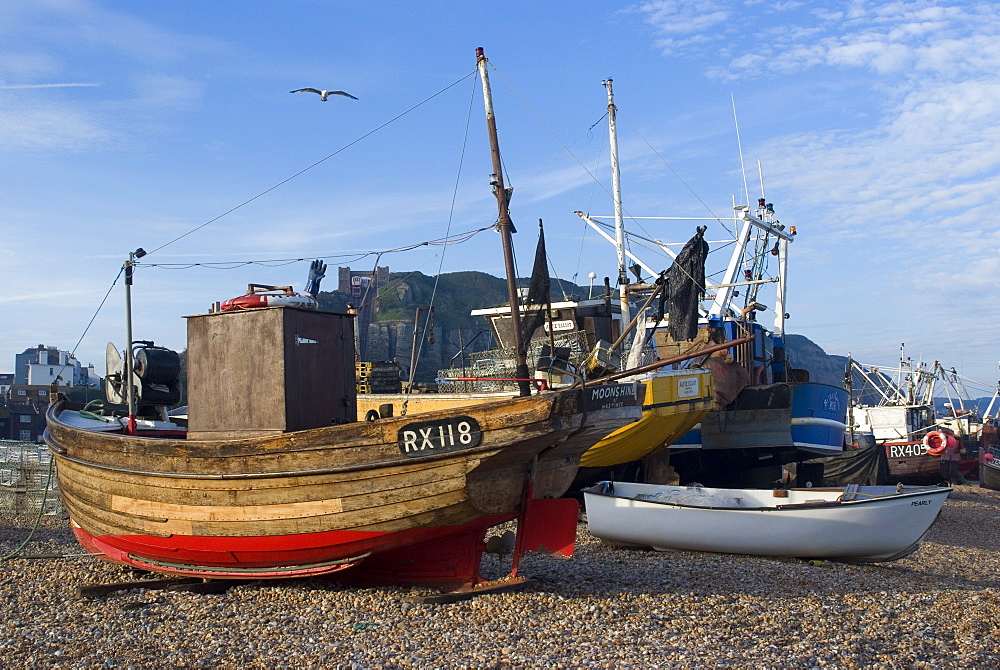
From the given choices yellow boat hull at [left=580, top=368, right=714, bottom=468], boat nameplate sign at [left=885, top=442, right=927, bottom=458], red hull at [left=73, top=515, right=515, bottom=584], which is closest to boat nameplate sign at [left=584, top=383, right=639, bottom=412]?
red hull at [left=73, top=515, right=515, bottom=584]

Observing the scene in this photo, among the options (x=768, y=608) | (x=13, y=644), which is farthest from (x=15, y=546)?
(x=768, y=608)

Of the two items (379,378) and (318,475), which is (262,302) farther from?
(379,378)

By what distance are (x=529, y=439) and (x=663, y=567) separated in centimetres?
397

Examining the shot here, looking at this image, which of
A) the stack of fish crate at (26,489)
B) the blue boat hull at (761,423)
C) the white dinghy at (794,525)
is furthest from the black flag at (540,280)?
the stack of fish crate at (26,489)

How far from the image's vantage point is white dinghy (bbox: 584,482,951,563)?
11617mm

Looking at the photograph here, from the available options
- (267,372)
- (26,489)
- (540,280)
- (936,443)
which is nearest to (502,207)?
(540,280)

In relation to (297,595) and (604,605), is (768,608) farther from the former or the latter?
(297,595)

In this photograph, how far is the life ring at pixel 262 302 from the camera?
30.4 ft

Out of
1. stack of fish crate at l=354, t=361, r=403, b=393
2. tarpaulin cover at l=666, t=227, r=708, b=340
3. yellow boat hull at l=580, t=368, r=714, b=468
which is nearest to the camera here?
tarpaulin cover at l=666, t=227, r=708, b=340

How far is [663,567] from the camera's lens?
35.0 ft

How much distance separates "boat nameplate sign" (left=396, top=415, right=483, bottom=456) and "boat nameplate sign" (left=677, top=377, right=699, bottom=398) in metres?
8.49

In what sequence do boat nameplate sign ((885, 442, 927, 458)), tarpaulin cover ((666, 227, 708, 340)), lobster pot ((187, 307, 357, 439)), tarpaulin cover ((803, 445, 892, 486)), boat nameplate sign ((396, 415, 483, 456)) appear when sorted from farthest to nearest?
boat nameplate sign ((885, 442, 927, 458)) < tarpaulin cover ((803, 445, 892, 486)) < tarpaulin cover ((666, 227, 708, 340)) < lobster pot ((187, 307, 357, 439)) < boat nameplate sign ((396, 415, 483, 456))

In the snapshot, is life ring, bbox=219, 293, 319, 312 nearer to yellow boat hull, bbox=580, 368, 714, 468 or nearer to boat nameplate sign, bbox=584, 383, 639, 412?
boat nameplate sign, bbox=584, 383, 639, 412

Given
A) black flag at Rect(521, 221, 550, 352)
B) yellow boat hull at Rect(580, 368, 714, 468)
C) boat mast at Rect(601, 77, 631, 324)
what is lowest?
yellow boat hull at Rect(580, 368, 714, 468)
